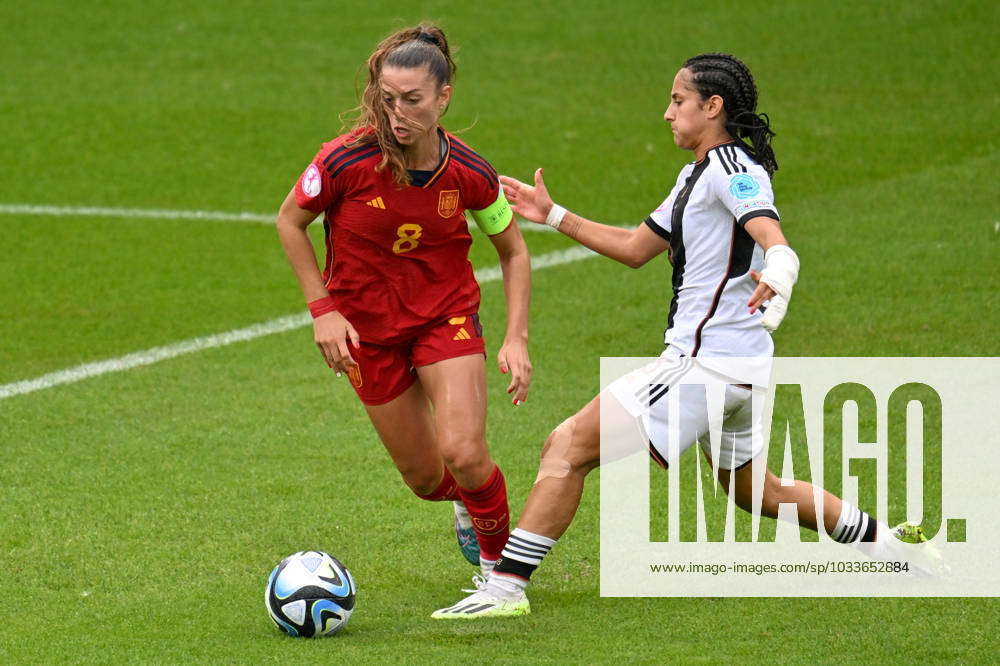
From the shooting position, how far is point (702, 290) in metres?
5.66

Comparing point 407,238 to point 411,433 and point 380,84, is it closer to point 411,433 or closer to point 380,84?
point 380,84

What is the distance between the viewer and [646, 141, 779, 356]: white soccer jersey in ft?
18.4

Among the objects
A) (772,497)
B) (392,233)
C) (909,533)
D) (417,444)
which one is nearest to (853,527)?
(909,533)

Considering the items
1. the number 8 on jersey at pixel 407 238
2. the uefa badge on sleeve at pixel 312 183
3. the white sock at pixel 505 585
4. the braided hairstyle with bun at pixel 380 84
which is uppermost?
the braided hairstyle with bun at pixel 380 84

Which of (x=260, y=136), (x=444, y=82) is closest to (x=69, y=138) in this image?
(x=260, y=136)

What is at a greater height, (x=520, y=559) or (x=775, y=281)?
(x=775, y=281)

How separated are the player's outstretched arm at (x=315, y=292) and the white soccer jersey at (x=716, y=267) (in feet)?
4.20

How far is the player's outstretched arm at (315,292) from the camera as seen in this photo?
567 centimetres

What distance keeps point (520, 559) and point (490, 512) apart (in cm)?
33

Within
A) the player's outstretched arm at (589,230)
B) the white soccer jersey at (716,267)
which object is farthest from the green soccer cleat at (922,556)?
the player's outstretched arm at (589,230)

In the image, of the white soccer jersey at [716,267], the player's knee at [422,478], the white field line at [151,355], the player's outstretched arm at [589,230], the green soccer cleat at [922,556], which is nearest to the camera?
the white soccer jersey at [716,267]

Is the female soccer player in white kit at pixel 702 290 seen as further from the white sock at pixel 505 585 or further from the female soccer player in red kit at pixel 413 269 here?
the female soccer player in red kit at pixel 413 269

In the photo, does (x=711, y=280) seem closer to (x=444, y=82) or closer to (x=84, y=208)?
(x=444, y=82)

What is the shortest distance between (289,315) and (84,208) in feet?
13.4
